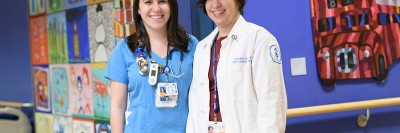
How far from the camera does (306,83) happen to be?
3.04m

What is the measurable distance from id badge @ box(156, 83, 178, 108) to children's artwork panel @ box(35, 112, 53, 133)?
233cm

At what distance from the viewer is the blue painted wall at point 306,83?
293 cm

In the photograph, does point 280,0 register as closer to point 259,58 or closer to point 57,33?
point 259,58

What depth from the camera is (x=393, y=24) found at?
3.26 meters

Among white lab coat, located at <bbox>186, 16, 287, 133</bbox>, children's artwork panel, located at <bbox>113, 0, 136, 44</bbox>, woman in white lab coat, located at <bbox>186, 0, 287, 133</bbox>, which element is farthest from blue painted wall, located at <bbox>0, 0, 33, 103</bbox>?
white lab coat, located at <bbox>186, 16, 287, 133</bbox>

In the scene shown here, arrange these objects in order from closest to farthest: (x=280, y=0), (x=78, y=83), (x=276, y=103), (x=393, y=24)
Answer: (x=276, y=103), (x=280, y=0), (x=393, y=24), (x=78, y=83)

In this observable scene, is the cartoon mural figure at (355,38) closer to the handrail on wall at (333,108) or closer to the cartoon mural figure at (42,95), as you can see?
the handrail on wall at (333,108)

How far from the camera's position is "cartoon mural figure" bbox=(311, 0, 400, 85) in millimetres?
3064

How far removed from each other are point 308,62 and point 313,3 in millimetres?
374

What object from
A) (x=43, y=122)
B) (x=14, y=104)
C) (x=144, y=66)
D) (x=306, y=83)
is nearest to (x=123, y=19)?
(x=144, y=66)

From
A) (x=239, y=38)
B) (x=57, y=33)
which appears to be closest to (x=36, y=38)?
(x=57, y=33)

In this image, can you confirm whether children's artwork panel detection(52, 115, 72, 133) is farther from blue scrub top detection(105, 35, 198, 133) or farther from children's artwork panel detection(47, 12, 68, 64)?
blue scrub top detection(105, 35, 198, 133)

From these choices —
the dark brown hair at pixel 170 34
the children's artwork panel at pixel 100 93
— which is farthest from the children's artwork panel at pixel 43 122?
the dark brown hair at pixel 170 34

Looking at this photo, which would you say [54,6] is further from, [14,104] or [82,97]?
[14,104]
